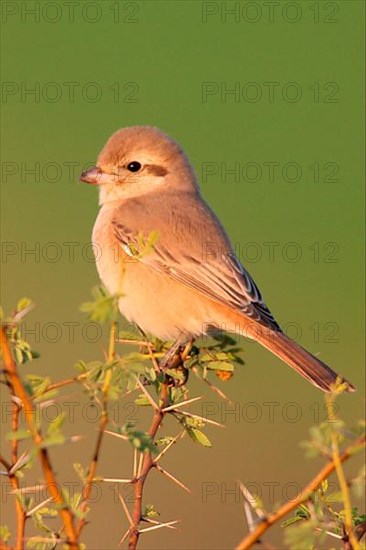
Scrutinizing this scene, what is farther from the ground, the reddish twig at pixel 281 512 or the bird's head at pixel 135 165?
the bird's head at pixel 135 165

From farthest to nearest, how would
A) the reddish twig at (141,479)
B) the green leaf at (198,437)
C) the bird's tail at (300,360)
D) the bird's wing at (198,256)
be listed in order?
the bird's wing at (198,256) → the bird's tail at (300,360) → the green leaf at (198,437) → the reddish twig at (141,479)

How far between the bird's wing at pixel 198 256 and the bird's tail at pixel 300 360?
8cm

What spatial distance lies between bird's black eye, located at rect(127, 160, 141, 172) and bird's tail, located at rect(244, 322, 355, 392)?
4.10ft

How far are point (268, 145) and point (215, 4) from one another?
3.65 meters

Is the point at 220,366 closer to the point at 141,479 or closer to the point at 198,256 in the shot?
the point at 141,479

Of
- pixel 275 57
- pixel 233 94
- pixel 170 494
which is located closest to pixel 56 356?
pixel 170 494

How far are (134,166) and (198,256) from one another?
0.85 m

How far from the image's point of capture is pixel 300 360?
4.43 meters

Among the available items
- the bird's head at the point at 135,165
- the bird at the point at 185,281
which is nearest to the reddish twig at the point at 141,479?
the bird at the point at 185,281

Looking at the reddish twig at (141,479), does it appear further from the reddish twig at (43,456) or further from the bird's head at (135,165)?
the bird's head at (135,165)

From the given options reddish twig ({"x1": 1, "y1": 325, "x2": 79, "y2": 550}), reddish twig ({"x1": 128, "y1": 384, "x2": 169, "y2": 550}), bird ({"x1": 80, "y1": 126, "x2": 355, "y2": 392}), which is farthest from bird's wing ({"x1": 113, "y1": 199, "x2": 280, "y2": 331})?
reddish twig ({"x1": 1, "y1": 325, "x2": 79, "y2": 550})

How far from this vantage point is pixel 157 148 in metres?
5.34

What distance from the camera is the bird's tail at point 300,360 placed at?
4359 millimetres

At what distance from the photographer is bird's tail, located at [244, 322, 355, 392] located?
4359 mm
